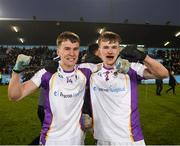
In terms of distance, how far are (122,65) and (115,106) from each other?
1.67 feet

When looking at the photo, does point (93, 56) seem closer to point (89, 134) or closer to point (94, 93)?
point (94, 93)

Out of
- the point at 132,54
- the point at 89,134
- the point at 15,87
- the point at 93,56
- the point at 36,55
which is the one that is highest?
the point at 36,55

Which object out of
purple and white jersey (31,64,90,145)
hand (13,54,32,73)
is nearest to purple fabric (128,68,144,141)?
purple and white jersey (31,64,90,145)

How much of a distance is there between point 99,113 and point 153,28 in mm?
32200

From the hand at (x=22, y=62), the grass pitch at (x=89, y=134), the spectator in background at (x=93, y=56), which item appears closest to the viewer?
the hand at (x=22, y=62)

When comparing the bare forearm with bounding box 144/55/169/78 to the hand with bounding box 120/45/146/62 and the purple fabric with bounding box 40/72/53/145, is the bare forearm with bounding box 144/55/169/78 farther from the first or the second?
the purple fabric with bounding box 40/72/53/145

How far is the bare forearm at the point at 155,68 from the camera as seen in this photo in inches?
166

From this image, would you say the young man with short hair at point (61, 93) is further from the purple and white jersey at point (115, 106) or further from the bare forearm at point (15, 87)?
the purple and white jersey at point (115, 106)

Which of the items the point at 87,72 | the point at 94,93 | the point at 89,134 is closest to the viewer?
the point at 94,93

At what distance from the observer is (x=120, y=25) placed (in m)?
33.9

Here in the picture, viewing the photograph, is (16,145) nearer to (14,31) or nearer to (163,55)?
(14,31)

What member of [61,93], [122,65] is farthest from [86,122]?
[122,65]

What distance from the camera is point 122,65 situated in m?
4.18

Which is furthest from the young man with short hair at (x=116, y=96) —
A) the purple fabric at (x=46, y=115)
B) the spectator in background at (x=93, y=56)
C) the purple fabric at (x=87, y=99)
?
the spectator in background at (x=93, y=56)
